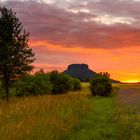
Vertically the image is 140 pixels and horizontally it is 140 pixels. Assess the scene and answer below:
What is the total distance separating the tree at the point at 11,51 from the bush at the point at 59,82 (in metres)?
27.9

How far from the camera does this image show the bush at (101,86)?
59.4 meters

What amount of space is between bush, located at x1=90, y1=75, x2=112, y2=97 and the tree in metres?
13.4

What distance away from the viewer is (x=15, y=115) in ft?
72.2

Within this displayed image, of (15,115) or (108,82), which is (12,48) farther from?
(15,115)

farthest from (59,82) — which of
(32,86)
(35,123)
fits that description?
(35,123)

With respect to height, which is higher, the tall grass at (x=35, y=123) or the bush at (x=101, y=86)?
the bush at (x=101, y=86)

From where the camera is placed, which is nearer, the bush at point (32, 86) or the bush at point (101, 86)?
the bush at point (101, 86)

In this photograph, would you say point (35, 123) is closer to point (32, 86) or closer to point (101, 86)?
point (101, 86)

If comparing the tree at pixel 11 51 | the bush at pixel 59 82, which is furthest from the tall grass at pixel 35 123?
the bush at pixel 59 82

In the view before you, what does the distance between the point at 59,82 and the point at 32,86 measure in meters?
19.5

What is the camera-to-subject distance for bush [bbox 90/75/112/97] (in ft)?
195

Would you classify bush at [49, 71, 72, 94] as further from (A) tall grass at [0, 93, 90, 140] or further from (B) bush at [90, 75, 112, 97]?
(A) tall grass at [0, 93, 90, 140]

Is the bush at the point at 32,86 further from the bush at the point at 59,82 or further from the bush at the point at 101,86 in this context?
the bush at the point at 59,82

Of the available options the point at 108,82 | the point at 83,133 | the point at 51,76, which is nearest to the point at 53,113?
the point at 83,133
